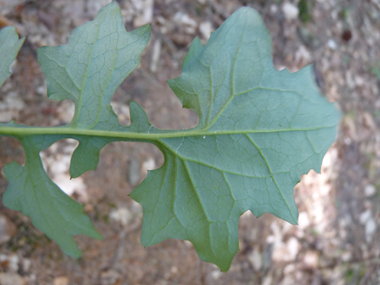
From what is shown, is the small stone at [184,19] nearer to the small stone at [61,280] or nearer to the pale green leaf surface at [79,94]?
the pale green leaf surface at [79,94]

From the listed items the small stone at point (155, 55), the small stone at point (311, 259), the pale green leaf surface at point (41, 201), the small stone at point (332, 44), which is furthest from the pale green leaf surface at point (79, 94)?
the small stone at point (332, 44)

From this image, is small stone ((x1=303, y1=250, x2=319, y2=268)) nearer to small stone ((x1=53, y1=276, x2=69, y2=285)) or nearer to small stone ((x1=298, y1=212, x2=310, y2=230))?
small stone ((x1=298, y1=212, x2=310, y2=230))

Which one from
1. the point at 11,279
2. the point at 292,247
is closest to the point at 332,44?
the point at 292,247

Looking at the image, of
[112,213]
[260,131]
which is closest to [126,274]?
[112,213]

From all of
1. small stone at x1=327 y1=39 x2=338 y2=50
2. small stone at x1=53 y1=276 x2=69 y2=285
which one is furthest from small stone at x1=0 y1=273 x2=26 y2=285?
small stone at x1=327 y1=39 x2=338 y2=50

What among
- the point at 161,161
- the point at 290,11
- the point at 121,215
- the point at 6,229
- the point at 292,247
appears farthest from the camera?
the point at 290,11

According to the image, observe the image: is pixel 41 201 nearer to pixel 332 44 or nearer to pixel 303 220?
pixel 303 220
